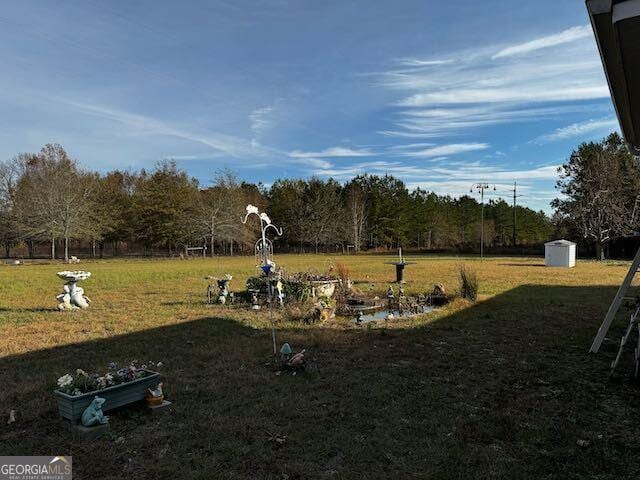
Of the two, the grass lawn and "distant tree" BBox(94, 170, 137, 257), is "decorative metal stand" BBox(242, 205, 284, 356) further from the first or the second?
"distant tree" BBox(94, 170, 137, 257)

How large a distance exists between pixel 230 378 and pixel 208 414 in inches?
42.8

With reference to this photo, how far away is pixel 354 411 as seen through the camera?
4125 millimetres

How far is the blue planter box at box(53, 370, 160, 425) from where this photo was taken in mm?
3746

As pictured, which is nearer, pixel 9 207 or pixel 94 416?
pixel 94 416

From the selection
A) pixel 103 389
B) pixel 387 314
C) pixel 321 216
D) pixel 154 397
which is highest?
pixel 321 216

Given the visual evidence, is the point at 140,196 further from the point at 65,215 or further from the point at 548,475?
the point at 548,475

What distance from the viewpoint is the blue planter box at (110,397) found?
12.3 feet

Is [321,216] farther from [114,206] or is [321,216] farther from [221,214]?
[114,206]

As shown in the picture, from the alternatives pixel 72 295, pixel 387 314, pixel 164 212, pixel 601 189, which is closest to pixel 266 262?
pixel 387 314

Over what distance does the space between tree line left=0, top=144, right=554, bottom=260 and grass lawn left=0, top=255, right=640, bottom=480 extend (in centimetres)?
3153

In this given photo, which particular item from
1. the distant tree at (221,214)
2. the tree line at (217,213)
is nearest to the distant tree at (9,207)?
the tree line at (217,213)

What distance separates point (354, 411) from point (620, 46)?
138 inches

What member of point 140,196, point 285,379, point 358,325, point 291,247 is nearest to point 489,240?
point 291,247

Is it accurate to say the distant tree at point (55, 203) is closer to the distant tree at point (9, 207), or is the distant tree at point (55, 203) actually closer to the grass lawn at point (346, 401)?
the distant tree at point (9, 207)
